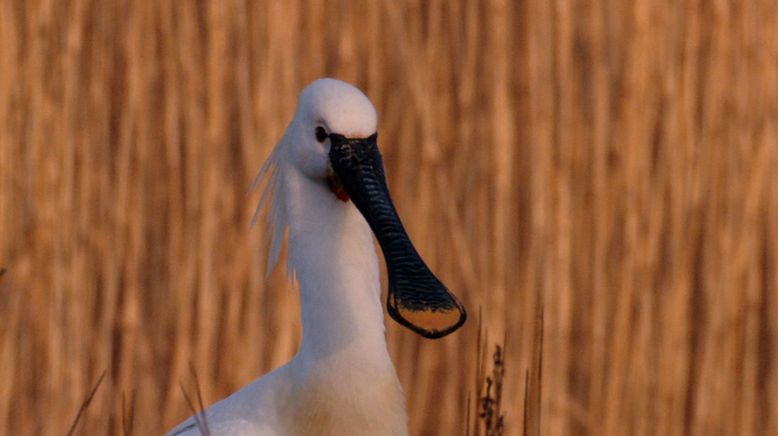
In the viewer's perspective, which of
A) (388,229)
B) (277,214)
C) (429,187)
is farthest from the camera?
(429,187)

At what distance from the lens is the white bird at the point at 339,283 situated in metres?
2.27

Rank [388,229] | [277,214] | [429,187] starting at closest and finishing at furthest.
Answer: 1. [388,229]
2. [277,214]
3. [429,187]

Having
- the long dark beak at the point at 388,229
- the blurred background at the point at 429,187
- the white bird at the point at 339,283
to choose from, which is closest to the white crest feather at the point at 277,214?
the white bird at the point at 339,283

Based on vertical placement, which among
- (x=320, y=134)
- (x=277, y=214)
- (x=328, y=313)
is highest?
(x=320, y=134)

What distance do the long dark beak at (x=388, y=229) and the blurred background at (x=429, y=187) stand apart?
107 cm

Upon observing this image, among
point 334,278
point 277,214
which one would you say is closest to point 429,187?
point 277,214

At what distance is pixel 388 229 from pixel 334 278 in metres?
0.12

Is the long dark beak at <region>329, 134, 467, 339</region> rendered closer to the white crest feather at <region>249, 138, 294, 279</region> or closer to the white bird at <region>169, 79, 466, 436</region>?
the white bird at <region>169, 79, 466, 436</region>

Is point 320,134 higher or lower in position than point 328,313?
higher

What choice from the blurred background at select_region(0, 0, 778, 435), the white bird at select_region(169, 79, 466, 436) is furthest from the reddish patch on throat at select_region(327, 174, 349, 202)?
the blurred background at select_region(0, 0, 778, 435)

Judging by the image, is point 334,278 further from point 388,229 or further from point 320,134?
point 320,134

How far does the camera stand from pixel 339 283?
2309 millimetres

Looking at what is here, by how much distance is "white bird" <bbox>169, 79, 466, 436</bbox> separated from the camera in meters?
2.27

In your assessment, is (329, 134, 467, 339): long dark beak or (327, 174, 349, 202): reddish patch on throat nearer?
(329, 134, 467, 339): long dark beak
